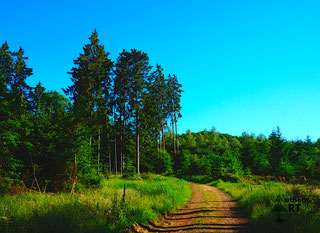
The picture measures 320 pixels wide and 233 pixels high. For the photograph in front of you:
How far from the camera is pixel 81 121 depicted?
1061 centimetres

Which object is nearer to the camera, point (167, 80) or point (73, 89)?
point (73, 89)

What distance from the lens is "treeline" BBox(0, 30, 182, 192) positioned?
10.2m

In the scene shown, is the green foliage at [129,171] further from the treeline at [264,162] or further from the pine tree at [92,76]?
the treeline at [264,162]

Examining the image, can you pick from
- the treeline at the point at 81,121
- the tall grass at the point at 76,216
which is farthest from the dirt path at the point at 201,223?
the treeline at the point at 81,121

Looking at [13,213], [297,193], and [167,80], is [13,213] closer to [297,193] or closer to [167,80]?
[297,193]

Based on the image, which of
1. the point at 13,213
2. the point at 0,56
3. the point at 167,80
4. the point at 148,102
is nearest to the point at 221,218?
the point at 13,213

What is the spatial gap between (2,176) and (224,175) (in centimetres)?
2334

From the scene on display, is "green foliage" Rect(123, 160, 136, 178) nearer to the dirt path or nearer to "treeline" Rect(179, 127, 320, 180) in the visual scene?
"treeline" Rect(179, 127, 320, 180)

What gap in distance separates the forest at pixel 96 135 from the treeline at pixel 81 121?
0.17 feet

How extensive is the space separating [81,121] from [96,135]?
44.5 ft

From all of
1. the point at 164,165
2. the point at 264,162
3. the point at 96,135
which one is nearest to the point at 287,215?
the point at 96,135

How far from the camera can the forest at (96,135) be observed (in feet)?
33.6

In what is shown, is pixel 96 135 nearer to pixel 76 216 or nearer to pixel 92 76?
pixel 92 76

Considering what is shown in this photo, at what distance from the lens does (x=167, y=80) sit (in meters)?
40.8
